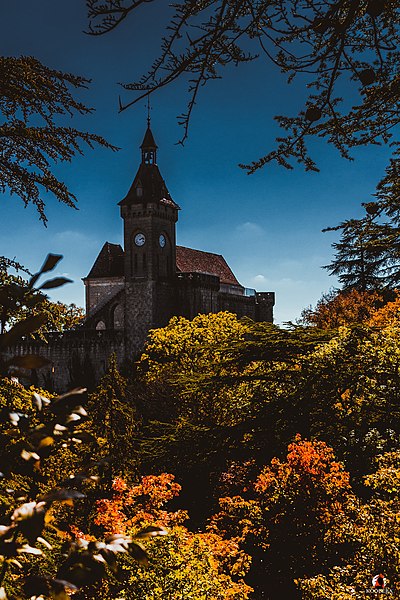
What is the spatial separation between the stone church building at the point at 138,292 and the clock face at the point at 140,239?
0.09 m

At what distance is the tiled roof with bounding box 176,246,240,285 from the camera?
201 ft

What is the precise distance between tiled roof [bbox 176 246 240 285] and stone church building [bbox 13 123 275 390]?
19.4 inches

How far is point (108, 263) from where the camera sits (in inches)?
2408

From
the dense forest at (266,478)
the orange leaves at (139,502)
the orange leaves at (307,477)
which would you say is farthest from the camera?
the orange leaves at (139,502)

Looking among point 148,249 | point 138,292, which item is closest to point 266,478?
point 138,292

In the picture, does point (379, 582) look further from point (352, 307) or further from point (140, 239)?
point (140, 239)

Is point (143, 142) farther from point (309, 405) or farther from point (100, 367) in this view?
point (309, 405)

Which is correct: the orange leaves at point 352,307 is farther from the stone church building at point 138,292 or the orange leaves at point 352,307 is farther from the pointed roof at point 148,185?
the pointed roof at point 148,185

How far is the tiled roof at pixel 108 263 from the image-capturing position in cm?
6050

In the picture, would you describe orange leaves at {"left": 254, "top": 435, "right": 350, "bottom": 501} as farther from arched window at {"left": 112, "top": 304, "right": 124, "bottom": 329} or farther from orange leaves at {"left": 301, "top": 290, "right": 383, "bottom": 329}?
arched window at {"left": 112, "top": 304, "right": 124, "bottom": 329}

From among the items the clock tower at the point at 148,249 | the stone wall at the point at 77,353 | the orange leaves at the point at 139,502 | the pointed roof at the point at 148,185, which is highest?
the pointed roof at the point at 148,185

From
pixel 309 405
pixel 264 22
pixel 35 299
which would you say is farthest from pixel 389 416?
pixel 35 299

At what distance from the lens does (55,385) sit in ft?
162

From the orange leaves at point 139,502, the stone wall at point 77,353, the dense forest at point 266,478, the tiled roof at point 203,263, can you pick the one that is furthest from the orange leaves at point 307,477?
the tiled roof at point 203,263
